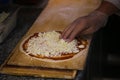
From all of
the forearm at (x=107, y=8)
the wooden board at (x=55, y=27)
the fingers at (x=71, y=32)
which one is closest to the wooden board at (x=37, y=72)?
the wooden board at (x=55, y=27)

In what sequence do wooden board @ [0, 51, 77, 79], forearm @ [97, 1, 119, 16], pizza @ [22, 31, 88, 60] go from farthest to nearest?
forearm @ [97, 1, 119, 16] < pizza @ [22, 31, 88, 60] < wooden board @ [0, 51, 77, 79]

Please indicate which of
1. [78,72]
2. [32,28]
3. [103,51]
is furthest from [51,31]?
[103,51]

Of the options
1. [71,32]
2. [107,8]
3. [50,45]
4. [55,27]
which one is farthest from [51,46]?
[107,8]

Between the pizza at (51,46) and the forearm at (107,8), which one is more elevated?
the forearm at (107,8)

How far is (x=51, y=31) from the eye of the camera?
119 cm

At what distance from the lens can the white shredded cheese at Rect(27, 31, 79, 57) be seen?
1018mm

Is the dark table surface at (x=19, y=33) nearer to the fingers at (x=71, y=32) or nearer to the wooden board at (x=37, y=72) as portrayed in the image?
the wooden board at (x=37, y=72)

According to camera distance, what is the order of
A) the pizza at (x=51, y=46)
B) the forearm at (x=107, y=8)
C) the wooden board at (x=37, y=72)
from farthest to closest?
the forearm at (x=107, y=8) → the pizza at (x=51, y=46) → the wooden board at (x=37, y=72)

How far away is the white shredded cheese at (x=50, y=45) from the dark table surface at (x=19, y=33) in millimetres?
96

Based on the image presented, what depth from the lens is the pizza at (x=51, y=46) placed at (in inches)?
39.5

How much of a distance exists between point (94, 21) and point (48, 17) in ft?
0.96

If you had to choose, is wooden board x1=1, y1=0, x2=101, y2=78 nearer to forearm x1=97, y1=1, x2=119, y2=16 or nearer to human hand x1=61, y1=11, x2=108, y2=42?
human hand x1=61, y1=11, x2=108, y2=42

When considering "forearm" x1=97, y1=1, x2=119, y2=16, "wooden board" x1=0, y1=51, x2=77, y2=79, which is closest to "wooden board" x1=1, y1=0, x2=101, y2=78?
"wooden board" x1=0, y1=51, x2=77, y2=79

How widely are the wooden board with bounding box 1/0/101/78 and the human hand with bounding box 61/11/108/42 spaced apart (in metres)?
0.06
